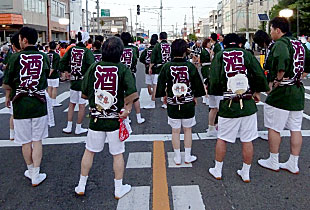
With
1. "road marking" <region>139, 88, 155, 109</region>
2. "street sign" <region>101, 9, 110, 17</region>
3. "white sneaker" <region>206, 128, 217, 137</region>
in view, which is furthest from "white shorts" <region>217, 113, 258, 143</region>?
"street sign" <region>101, 9, 110, 17</region>

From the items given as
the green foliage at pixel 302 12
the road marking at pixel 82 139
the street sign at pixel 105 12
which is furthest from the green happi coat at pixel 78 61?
the street sign at pixel 105 12

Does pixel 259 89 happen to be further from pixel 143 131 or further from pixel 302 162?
pixel 143 131

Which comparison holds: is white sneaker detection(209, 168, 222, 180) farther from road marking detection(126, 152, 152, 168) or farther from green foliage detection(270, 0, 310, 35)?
green foliage detection(270, 0, 310, 35)

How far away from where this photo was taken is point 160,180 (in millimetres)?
4328

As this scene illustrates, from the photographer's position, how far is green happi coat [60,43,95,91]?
646cm

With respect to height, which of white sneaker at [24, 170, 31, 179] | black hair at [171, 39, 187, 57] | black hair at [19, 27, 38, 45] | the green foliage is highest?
the green foliage

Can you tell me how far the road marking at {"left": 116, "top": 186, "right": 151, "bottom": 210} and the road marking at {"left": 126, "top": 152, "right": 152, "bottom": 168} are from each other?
79 centimetres

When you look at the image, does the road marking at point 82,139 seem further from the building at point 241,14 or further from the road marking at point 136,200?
the building at point 241,14

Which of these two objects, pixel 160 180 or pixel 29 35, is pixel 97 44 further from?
pixel 160 180

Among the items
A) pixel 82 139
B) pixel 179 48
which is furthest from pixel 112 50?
pixel 82 139

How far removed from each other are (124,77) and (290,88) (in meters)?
2.35

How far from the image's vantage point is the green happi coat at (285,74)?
431 cm

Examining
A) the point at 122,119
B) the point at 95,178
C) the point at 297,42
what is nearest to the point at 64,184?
the point at 95,178

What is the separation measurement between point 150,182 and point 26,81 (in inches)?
82.0
